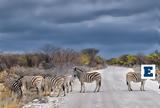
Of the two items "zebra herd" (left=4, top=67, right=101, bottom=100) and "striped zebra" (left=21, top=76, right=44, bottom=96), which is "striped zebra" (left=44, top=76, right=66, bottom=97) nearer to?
"zebra herd" (left=4, top=67, right=101, bottom=100)

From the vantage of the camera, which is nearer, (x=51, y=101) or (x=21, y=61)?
(x=51, y=101)

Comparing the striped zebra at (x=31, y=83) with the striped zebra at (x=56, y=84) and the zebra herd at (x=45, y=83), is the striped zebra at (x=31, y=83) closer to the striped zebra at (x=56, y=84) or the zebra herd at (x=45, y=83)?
the zebra herd at (x=45, y=83)

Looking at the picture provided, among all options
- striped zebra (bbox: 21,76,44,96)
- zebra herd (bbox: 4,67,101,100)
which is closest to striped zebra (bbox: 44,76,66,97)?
zebra herd (bbox: 4,67,101,100)

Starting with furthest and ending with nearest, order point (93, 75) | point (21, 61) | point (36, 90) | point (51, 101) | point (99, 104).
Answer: point (21, 61), point (93, 75), point (36, 90), point (51, 101), point (99, 104)

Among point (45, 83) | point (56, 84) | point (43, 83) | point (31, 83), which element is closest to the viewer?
point (31, 83)

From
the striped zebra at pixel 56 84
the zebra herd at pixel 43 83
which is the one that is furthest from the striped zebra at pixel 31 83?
the striped zebra at pixel 56 84

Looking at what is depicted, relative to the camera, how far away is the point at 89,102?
27.8m

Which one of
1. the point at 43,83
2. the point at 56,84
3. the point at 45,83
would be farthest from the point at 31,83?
the point at 45,83

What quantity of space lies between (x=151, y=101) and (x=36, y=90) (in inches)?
350

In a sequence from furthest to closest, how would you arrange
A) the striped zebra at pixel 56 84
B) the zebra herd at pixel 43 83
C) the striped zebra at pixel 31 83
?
the striped zebra at pixel 56 84 < the striped zebra at pixel 31 83 < the zebra herd at pixel 43 83

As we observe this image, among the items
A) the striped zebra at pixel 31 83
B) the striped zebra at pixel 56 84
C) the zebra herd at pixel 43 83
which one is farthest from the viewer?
the striped zebra at pixel 56 84

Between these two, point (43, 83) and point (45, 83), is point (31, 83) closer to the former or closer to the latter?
point (43, 83)

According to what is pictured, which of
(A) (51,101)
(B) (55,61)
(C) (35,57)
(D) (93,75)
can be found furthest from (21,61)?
(A) (51,101)

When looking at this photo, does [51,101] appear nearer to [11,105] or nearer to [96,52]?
[11,105]
